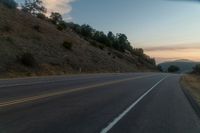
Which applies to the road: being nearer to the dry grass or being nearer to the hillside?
the dry grass

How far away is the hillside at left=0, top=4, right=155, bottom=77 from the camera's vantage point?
148 feet

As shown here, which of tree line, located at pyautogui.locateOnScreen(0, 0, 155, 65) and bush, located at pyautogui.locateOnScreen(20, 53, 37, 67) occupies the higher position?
tree line, located at pyautogui.locateOnScreen(0, 0, 155, 65)

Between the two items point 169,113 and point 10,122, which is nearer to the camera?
point 10,122

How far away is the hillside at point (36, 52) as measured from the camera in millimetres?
45037

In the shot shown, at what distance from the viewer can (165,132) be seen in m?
10.6

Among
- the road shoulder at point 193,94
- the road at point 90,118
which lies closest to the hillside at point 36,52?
the road shoulder at point 193,94

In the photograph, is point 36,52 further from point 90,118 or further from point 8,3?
Result: point 90,118

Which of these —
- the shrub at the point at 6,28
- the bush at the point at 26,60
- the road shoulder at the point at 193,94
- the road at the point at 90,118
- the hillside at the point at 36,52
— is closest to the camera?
the road at the point at 90,118

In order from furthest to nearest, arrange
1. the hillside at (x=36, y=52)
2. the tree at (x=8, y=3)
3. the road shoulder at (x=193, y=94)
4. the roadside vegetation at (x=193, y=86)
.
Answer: the tree at (x=8, y=3) < the hillside at (x=36, y=52) < the roadside vegetation at (x=193, y=86) < the road shoulder at (x=193, y=94)

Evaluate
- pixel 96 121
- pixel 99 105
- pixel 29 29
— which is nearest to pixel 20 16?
pixel 29 29

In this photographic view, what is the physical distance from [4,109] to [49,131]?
4.09m

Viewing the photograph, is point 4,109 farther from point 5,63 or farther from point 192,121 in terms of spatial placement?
point 5,63

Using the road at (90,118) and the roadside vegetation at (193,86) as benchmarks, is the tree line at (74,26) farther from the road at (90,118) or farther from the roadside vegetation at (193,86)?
the road at (90,118)

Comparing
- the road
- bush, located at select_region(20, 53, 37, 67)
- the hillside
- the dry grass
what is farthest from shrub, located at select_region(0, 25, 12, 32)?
the road
